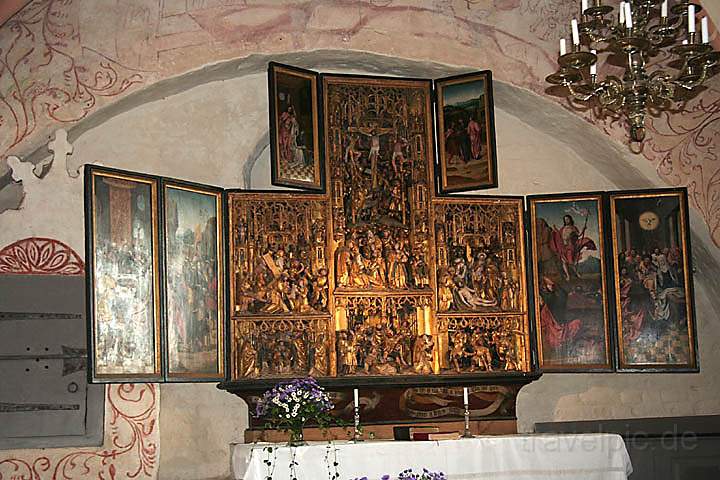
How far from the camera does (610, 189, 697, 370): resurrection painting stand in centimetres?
1131

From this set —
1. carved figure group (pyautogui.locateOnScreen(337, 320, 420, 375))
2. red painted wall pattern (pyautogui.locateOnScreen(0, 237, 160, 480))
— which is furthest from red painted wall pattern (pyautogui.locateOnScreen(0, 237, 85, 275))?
carved figure group (pyautogui.locateOnScreen(337, 320, 420, 375))

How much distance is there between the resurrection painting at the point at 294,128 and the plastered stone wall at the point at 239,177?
2.54 ft

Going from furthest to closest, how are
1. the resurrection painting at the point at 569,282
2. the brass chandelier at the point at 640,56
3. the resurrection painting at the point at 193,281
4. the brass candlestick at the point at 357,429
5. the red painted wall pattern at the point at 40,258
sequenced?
the resurrection painting at the point at 569,282
the red painted wall pattern at the point at 40,258
the resurrection painting at the point at 193,281
the brass candlestick at the point at 357,429
the brass chandelier at the point at 640,56

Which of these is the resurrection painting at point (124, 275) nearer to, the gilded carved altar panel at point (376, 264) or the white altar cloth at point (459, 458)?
the gilded carved altar panel at point (376, 264)

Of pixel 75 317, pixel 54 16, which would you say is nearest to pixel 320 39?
pixel 54 16

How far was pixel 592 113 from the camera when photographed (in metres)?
12.0

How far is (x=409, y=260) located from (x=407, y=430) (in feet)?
6.26

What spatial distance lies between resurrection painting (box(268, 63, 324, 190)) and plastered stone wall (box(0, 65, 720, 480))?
773mm

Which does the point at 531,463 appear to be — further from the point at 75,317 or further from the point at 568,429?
the point at 75,317

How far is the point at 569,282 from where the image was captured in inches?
456

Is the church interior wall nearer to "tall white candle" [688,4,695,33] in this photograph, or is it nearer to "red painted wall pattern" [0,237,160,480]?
"red painted wall pattern" [0,237,160,480]

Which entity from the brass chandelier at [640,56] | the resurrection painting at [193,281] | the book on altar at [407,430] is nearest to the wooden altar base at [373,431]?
the book on altar at [407,430]

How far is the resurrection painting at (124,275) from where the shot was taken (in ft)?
31.2

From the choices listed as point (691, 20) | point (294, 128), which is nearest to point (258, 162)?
point (294, 128)
